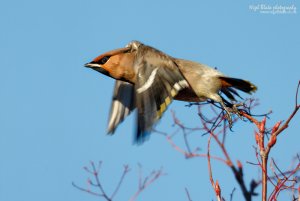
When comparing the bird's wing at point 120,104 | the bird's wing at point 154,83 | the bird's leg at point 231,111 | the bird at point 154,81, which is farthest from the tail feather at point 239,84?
the bird's wing at point 120,104

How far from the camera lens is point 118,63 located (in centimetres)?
581

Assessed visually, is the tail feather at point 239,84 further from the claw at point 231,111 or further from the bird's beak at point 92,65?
the bird's beak at point 92,65

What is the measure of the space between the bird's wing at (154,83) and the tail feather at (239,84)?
0.41 meters

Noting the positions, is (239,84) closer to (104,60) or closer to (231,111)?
(231,111)

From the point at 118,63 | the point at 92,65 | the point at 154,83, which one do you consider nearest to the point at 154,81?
the point at 154,83

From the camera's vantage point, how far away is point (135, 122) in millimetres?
4535

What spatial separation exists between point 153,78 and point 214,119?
4.50 ft

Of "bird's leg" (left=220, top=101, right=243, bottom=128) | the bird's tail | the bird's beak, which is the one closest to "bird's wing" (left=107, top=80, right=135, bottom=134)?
the bird's beak

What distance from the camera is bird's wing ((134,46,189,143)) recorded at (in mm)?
4812

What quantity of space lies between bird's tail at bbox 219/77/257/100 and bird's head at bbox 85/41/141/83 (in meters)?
0.95

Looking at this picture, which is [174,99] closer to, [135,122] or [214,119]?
[135,122]

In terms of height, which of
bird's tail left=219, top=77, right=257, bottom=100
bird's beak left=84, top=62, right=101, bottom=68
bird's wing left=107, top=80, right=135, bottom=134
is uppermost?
bird's beak left=84, top=62, right=101, bottom=68

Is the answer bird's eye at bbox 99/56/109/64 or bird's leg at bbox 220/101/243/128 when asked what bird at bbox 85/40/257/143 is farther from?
bird's leg at bbox 220/101/243/128

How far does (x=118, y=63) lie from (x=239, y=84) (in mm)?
1288
